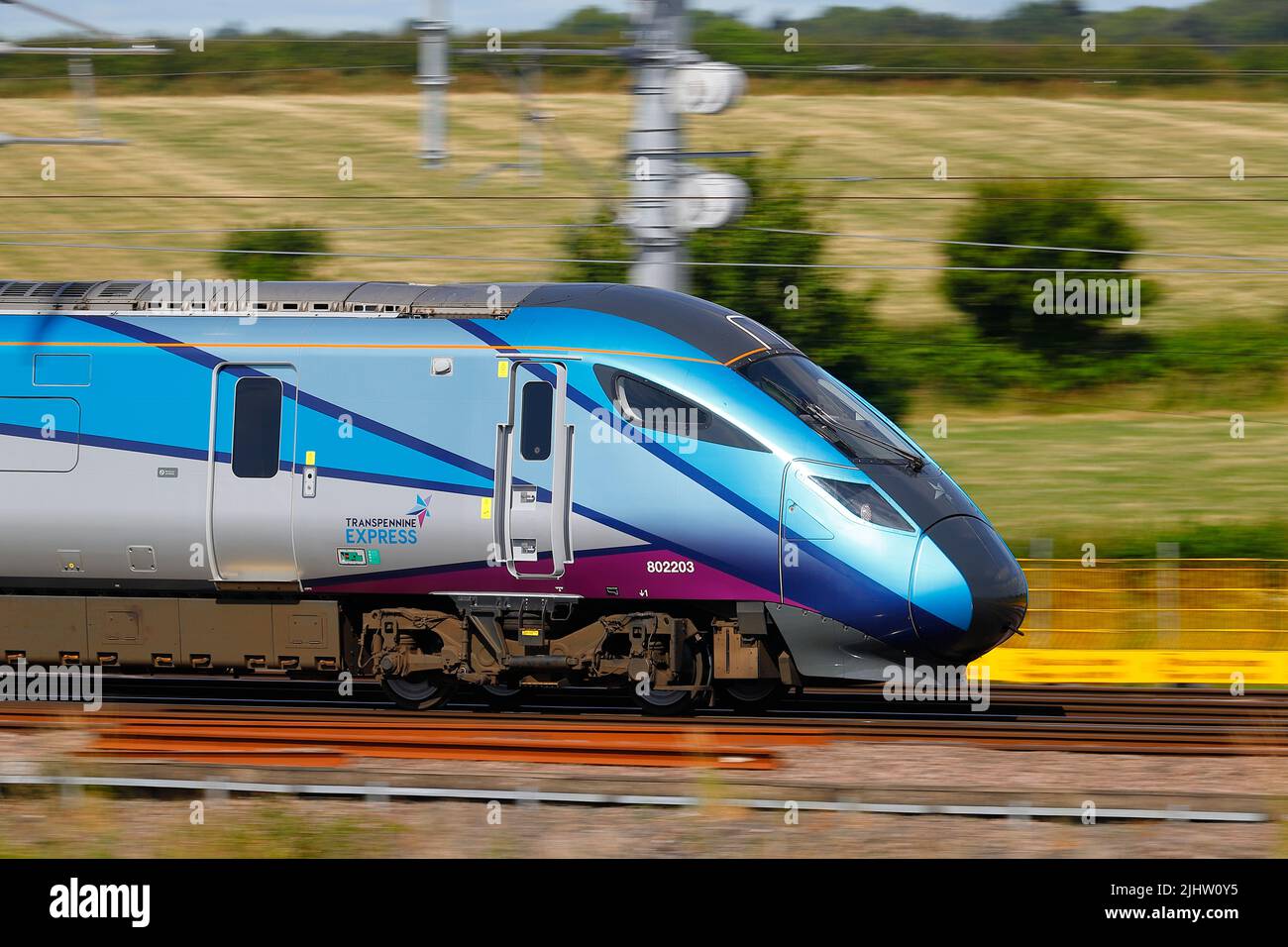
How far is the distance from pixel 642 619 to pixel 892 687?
231cm

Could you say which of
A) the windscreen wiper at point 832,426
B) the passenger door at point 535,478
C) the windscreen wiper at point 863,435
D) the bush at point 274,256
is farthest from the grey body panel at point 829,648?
the bush at point 274,256

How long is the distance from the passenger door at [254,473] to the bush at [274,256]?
2328 cm

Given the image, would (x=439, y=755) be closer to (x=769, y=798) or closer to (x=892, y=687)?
(x=769, y=798)

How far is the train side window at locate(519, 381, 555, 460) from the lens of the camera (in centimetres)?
1183

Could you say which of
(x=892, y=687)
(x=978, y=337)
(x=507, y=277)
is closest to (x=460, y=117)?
(x=507, y=277)

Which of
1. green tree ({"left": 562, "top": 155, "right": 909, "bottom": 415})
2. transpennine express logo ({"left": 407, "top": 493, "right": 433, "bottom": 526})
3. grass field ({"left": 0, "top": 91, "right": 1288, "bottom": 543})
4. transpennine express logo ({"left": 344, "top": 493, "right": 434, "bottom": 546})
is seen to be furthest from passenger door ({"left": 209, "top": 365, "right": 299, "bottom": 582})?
grass field ({"left": 0, "top": 91, "right": 1288, "bottom": 543})

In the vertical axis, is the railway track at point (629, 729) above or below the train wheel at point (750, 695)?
below

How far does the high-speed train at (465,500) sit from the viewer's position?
11.5 m

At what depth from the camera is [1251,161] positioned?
152 feet

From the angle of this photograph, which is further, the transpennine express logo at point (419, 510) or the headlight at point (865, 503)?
the transpennine express logo at point (419, 510)

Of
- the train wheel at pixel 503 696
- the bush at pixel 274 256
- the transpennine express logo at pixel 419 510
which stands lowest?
the train wheel at pixel 503 696

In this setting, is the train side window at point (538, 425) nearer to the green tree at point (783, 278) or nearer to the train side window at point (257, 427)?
the train side window at point (257, 427)

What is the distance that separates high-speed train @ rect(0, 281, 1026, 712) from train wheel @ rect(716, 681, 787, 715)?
0.18ft

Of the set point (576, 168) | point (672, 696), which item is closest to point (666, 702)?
point (672, 696)
